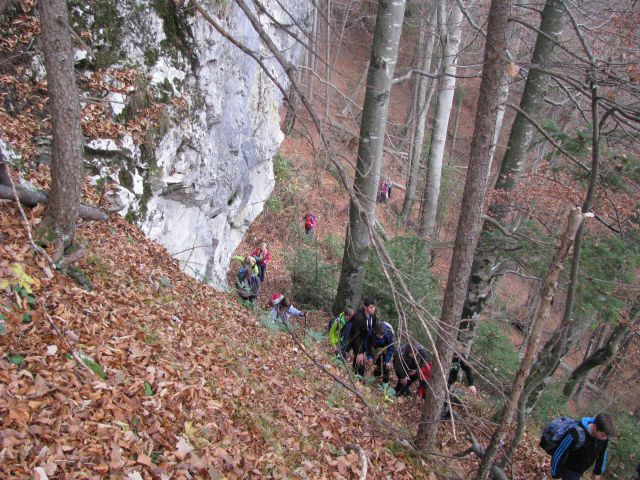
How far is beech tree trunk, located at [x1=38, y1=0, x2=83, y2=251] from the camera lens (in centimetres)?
331

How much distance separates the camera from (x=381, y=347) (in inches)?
269

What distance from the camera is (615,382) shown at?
16688 millimetres

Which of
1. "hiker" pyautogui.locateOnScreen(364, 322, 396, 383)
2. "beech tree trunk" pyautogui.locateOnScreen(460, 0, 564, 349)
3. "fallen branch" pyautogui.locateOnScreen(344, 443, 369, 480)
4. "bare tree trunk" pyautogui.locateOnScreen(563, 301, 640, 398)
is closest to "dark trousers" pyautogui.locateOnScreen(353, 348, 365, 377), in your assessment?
"hiker" pyautogui.locateOnScreen(364, 322, 396, 383)

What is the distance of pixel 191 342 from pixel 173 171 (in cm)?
374

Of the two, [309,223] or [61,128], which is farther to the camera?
[309,223]

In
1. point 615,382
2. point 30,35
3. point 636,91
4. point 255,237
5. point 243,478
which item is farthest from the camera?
point 615,382

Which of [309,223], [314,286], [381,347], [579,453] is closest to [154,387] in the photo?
[381,347]

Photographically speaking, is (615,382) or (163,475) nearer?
(163,475)

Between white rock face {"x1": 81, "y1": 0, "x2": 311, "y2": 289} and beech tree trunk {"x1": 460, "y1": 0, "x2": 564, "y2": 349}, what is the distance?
162 inches

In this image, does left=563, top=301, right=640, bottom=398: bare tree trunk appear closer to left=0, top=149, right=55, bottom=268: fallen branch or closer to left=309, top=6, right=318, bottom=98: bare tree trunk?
left=309, top=6, right=318, bottom=98: bare tree trunk

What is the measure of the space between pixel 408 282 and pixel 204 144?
184 inches

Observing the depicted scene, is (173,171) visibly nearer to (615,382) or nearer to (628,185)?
(628,185)

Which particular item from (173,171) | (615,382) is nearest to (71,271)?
(173,171)

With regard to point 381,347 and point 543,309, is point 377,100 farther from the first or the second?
point 543,309
